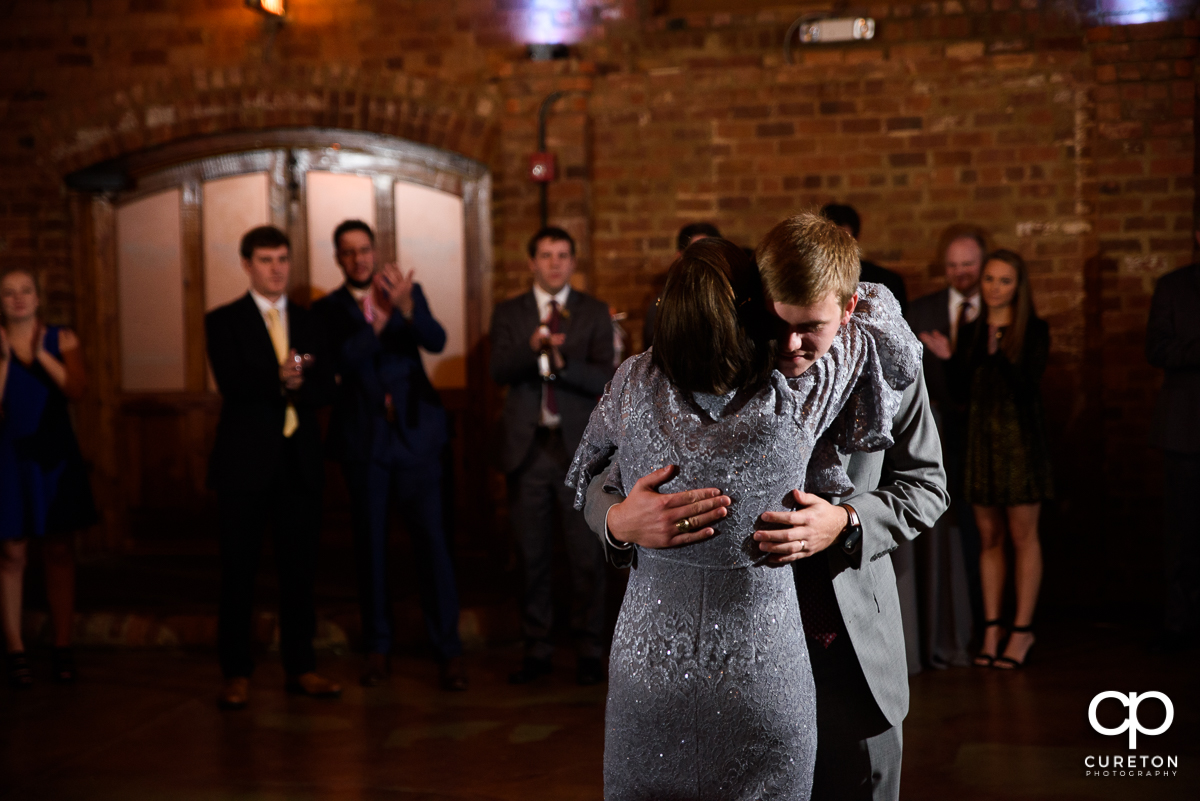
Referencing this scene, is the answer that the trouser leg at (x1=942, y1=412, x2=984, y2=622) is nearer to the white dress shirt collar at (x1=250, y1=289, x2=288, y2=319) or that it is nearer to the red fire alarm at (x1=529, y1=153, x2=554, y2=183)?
the red fire alarm at (x1=529, y1=153, x2=554, y2=183)

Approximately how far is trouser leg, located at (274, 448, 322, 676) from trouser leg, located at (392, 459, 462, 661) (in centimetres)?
36

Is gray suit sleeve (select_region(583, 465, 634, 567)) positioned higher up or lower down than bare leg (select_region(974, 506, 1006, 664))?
higher up

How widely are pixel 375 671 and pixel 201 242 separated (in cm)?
304

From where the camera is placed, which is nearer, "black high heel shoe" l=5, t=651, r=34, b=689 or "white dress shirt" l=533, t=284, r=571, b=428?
"black high heel shoe" l=5, t=651, r=34, b=689

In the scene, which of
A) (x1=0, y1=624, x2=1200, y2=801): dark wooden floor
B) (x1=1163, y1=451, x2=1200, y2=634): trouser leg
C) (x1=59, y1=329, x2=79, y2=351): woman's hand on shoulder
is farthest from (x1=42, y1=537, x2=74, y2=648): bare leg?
(x1=1163, y1=451, x2=1200, y2=634): trouser leg

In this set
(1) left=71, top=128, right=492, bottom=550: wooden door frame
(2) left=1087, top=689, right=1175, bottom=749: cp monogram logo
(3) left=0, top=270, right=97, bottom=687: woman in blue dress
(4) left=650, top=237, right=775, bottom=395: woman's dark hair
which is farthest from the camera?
(1) left=71, top=128, right=492, bottom=550: wooden door frame

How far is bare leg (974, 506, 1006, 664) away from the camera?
4.62 m

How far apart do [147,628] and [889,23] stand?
15.1ft

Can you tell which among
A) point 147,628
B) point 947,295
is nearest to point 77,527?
point 147,628

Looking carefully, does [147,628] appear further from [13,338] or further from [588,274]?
[588,274]

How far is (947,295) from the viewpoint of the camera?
489 cm

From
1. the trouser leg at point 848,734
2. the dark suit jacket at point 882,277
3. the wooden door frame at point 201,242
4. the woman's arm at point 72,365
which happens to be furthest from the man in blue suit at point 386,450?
the trouser leg at point 848,734

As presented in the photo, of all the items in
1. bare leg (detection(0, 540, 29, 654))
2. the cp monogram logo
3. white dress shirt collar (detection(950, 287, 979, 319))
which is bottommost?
the cp monogram logo

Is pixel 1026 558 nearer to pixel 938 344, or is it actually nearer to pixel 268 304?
pixel 938 344
